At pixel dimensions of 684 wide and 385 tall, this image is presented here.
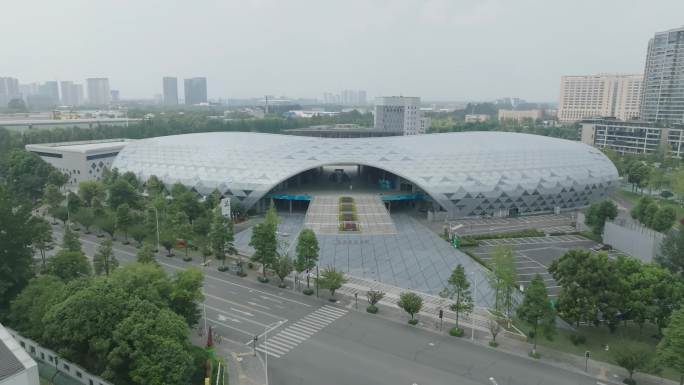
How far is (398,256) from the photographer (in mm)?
43125

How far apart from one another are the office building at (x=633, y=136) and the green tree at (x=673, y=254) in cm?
7573

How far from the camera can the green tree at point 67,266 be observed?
2945cm

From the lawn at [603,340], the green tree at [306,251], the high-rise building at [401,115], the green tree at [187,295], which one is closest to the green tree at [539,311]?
the lawn at [603,340]

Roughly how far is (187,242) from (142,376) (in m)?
24.6

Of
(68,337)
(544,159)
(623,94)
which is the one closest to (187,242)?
(68,337)

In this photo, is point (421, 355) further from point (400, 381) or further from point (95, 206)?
point (95, 206)

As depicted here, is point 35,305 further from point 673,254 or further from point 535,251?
point 535,251

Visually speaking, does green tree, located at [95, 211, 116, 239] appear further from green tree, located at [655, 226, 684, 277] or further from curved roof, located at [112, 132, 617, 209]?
green tree, located at [655, 226, 684, 277]

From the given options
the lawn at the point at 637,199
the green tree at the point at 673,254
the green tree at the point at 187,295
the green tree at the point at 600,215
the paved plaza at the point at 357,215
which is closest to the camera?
the green tree at the point at 187,295

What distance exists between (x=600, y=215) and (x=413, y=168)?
2115cm

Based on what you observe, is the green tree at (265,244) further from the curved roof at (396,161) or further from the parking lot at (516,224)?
the parking lot at (516,224)

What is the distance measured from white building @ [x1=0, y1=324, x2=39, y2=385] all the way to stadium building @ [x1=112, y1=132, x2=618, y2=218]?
39236mm

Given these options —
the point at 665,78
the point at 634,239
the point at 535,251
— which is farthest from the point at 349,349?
the point at 665,78

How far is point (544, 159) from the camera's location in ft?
201
